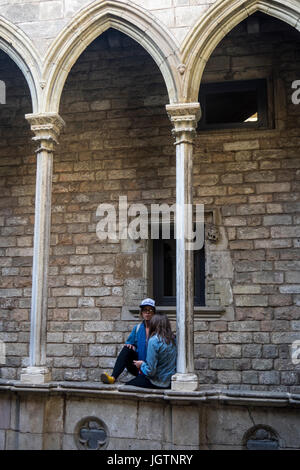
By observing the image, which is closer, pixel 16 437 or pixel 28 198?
pixel 16 437

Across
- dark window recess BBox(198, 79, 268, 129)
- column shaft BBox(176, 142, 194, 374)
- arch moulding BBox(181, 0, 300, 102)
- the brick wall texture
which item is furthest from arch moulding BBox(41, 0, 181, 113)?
dark window recess BBox(198, 79, 268, 129)

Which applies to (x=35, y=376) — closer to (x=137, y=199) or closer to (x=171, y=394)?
(x=171, y=394)

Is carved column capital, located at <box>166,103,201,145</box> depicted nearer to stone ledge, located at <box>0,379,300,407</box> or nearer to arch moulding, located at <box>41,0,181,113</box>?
arch moulding, located at <box>41,0,181,113</box>

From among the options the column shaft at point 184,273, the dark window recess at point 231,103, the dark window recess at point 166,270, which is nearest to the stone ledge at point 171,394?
the column shaft at point 184,273

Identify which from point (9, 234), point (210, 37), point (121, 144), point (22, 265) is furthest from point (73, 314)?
point (210, 37)

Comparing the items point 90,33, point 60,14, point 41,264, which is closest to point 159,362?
point 41,264

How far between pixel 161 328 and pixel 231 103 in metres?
3.53

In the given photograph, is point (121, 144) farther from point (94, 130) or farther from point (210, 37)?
point (210, 37)

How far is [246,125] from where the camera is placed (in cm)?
687

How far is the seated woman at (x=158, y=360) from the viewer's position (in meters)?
4.75

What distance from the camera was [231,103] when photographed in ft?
23.2

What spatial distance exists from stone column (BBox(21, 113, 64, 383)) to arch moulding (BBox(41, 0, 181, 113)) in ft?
0.68

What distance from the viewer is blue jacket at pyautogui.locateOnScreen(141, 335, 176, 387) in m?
4.75
